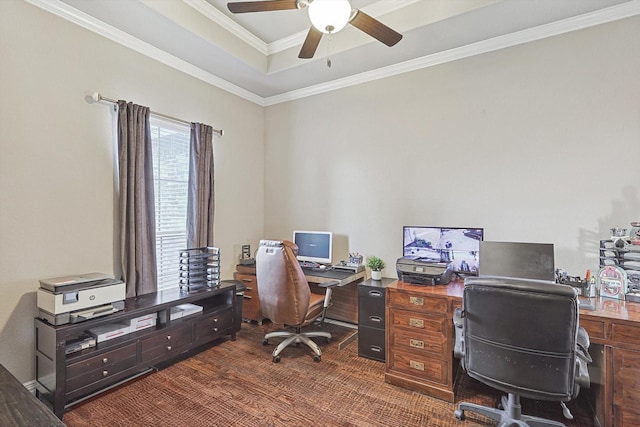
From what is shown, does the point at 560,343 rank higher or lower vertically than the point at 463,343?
higher

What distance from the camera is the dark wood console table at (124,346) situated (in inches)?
81.9

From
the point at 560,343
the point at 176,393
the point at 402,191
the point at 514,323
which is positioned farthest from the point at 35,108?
the point at 560,343

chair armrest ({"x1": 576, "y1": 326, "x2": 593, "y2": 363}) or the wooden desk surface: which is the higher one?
the wooden desk surface

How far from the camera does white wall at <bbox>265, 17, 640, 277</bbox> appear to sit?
246cm

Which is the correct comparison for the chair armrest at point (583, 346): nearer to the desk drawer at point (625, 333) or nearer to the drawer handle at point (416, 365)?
the desk drawer at point (625, 333)

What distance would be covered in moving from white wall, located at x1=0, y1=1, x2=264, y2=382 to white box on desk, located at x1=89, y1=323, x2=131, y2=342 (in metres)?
0.45

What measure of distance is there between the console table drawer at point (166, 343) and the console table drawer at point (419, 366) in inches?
71.2

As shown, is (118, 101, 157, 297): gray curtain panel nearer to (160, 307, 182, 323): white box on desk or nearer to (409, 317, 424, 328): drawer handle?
(160, 307, 182, 323): white box on desk

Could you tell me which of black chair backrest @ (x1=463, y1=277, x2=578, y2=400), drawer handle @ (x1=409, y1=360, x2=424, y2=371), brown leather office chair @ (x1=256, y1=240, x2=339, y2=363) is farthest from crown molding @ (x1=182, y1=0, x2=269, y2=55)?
drawer handle @ (x1=409, y1=360, x2=424, y2=371)

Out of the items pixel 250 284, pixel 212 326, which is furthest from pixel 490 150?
pixel 212 326

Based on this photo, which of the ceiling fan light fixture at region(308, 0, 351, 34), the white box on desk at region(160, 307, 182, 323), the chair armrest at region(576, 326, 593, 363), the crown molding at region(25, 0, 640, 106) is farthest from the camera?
the white box on desk at region(160, 307, 182, 323)

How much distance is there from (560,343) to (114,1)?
12.1 ft

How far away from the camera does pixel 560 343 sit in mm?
1621

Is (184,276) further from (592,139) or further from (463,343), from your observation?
(592,139)
